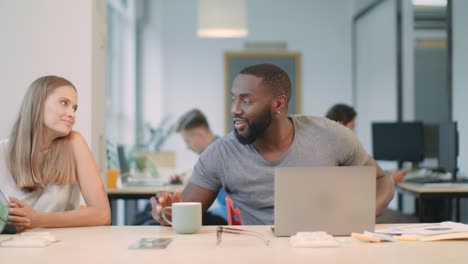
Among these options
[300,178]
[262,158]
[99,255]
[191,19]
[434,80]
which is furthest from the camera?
[191,19]

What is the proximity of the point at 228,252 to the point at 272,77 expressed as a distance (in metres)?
1.04

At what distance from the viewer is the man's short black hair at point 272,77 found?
8.30 ft

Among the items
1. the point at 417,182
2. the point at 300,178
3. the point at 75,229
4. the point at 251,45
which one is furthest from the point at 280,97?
the point at 251,45

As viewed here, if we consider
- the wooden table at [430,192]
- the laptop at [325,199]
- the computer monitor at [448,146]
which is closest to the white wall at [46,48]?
the laptop at [325,199]

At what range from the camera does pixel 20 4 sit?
352 centimetres

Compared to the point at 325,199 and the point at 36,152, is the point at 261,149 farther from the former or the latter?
the point at 36,152

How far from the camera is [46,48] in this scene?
3.54 m

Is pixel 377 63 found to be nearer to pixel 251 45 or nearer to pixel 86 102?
pixel 251 45

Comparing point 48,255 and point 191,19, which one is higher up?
point 191,19

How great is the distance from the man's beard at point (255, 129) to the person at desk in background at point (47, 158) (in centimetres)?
58

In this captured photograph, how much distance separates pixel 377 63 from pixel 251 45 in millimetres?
1938

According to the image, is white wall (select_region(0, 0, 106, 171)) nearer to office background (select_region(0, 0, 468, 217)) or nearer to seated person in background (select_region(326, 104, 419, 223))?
seated person in background (select_region(326, 104, 419, 223))

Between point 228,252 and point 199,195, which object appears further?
point 199,195

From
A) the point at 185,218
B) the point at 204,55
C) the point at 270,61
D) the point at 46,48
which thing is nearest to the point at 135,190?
the point at 46,48
